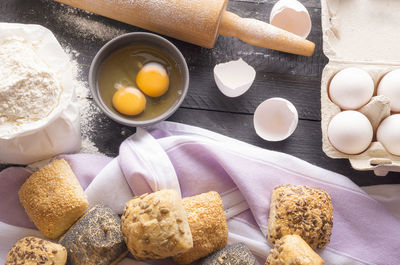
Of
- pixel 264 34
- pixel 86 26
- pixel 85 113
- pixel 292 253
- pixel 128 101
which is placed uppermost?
pixel 264 34

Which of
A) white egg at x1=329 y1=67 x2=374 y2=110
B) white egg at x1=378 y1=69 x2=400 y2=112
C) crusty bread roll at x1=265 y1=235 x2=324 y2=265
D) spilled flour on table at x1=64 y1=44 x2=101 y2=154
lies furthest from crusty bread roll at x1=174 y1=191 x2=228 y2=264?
white egg at x1=378 y1=69 x2=400 y2=112

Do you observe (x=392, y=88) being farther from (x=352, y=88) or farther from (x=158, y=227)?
(x=158, y=227)

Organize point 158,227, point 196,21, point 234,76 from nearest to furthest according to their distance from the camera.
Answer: point 158,227, point 196,21, point 234,76

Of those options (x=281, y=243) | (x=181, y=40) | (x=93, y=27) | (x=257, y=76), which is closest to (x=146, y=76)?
(x=181, y=40)

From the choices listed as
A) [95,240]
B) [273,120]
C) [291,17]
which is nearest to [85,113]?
[95,240]

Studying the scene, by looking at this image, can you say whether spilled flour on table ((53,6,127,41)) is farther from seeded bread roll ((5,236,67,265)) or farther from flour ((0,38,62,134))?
seeded bread roll ((5,236,67,265))

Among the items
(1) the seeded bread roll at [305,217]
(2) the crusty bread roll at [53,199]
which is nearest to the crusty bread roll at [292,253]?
(1) the seeded bread roll at [305,217]

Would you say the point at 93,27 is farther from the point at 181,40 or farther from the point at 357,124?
the point at 357,124
